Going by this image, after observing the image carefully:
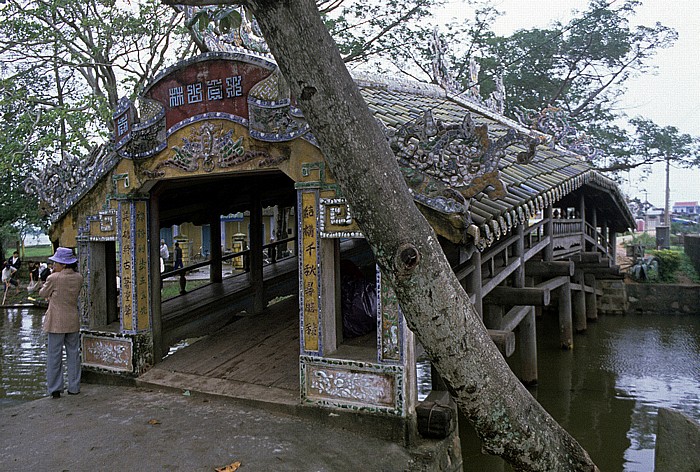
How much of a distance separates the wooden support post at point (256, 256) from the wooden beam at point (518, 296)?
3.72 metres

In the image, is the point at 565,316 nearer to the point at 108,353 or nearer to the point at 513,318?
the point at 513,318

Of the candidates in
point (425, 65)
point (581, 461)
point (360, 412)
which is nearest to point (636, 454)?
point (360, 412)

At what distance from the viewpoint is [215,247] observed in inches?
392

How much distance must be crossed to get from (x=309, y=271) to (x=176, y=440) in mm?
1951

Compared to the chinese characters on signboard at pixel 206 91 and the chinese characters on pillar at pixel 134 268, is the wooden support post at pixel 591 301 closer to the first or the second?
the chinese characters on pillar at pixel 134 268

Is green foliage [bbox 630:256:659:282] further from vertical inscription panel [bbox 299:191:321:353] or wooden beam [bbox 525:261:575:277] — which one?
vertical inscription panel [bbox 299:191:321:353]

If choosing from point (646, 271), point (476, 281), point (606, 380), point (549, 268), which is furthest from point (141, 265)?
point (646, 271)

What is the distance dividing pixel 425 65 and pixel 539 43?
464 centimetres

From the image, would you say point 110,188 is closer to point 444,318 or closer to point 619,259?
point 444,318

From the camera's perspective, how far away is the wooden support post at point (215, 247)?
9.69m

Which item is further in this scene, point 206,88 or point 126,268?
point 126,268

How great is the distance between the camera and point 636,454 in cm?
758

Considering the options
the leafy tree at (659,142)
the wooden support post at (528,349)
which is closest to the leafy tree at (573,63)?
the leafy tree at (659,142)

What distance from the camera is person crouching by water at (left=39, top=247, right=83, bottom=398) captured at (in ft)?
21.4
